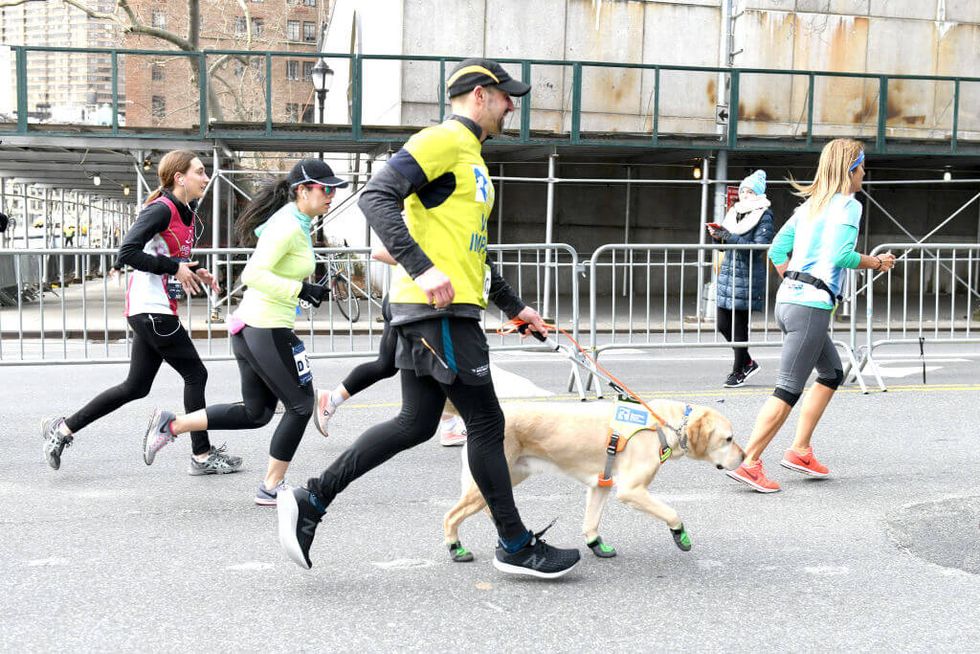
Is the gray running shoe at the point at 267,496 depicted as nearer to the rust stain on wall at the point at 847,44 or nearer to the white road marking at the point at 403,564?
the white road marking at the point at 403,564

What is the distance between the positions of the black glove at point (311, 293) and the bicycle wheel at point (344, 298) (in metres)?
6.17

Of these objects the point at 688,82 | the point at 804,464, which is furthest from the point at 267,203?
the point at 688,82

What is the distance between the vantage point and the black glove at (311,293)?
18.2 ft

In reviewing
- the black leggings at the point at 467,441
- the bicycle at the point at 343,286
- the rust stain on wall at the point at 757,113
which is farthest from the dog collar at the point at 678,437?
the rust stain on wall at the point at 757,113

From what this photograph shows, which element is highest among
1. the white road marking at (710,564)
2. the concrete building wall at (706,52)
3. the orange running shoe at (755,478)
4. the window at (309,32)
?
the window at (309,32)

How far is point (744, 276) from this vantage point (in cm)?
995

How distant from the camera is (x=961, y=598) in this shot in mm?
4172

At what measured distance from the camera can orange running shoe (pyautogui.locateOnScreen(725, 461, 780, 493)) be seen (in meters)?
5.82

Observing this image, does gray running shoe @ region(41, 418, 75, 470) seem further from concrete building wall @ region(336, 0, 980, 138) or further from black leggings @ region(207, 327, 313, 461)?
concrete building wall @ region(336, 0, 980, 138)

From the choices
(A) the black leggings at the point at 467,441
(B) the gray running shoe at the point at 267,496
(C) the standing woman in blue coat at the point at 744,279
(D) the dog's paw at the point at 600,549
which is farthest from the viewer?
(C) the standing woman in blue coat at the point at 744,279

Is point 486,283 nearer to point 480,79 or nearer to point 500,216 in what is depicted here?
point 480,79

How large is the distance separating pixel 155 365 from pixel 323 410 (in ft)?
3.87

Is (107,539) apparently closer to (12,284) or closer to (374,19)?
(12,284)

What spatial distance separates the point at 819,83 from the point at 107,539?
60.4ft
